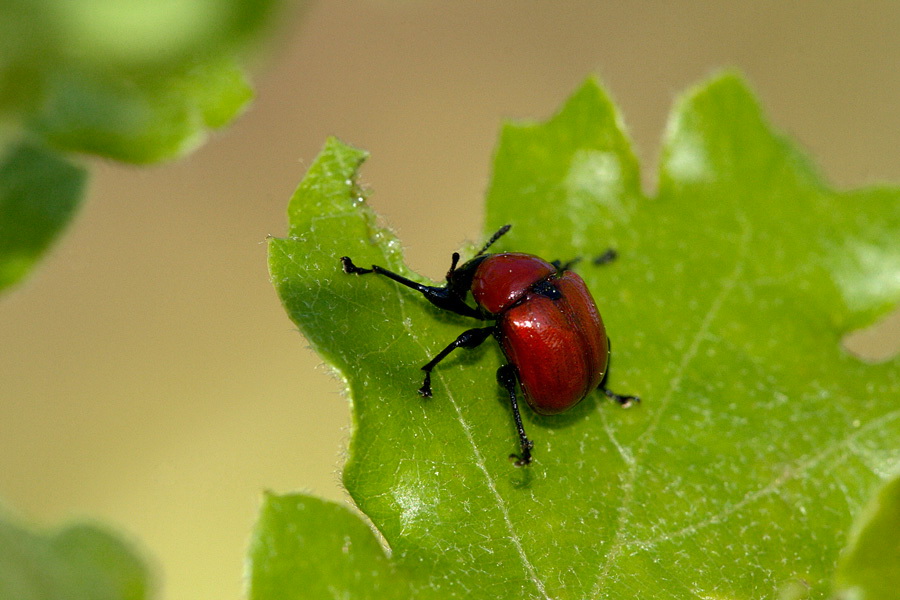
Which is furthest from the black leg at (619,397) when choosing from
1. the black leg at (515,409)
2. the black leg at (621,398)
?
the black leg at (515,409)

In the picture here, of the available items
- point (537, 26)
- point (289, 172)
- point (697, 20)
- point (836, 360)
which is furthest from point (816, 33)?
point (836, 360)

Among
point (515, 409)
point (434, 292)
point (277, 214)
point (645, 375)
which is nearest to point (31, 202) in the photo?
point (434, 292)

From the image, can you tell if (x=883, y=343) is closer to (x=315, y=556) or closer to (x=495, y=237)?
(x=495, y=237)

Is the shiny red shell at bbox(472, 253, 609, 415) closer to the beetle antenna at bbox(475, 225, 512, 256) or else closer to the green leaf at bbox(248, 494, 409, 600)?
the beetle antenna at bbox(475, 225, 512, 256)

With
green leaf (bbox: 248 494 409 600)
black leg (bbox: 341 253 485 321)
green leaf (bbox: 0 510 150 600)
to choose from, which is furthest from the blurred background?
green leaf (bbox: 248 494 409 600)

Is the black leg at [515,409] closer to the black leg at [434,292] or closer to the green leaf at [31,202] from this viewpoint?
the black leg at [434,292]

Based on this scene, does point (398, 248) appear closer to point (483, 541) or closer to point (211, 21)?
point (483, 541)

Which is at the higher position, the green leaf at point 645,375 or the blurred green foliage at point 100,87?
the blurred green foliage at point 100,87
